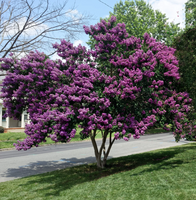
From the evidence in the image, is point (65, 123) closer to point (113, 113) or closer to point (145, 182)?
point (113, 113)

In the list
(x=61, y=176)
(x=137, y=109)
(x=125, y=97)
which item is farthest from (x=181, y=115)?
(x=61, y=176)

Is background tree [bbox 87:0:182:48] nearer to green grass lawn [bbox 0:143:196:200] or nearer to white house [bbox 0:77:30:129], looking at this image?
white house [bbox 0:77:30:129]

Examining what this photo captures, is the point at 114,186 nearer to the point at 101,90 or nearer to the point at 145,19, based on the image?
the point at 101,90

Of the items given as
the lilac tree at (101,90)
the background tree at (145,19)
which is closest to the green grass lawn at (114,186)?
the lilac tree at (101,90)

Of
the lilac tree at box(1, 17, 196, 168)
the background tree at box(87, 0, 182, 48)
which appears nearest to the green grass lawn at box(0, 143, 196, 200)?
the lilac tree at box(1, 17, 196, 168)

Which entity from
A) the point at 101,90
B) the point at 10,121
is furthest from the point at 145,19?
the point at 101,90

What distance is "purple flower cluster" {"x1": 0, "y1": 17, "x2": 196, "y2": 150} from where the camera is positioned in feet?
24.4

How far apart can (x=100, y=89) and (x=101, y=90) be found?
0.33 feet

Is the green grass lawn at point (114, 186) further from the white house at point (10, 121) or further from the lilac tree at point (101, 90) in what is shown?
the white house at point (10, 121)

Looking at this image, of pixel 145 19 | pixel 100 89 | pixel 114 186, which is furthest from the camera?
pixel 145 19

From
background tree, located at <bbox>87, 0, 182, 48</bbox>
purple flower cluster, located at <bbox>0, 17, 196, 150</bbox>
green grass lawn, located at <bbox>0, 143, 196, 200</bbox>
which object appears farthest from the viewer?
background tree, located at <bbox>87, 0, 182, 48</bbox>

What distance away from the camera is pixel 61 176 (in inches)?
358

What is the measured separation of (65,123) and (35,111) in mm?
2308

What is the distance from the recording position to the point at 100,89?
25.5 ft
